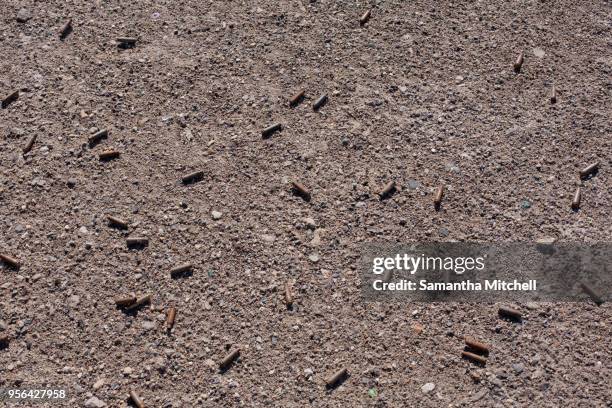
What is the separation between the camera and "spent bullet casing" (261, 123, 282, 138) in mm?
6664

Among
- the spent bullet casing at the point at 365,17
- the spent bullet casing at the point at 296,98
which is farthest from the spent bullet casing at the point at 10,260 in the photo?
the spent bullet casing at the point at 365,17

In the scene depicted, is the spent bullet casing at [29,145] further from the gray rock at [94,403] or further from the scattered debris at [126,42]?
the gray rock at [94,403]

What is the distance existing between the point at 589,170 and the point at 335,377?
3295 millimetres

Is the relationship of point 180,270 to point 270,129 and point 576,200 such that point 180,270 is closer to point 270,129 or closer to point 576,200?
point 270,129

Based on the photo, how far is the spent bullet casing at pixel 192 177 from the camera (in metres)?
6.34

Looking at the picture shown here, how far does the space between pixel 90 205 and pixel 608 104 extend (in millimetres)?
5460

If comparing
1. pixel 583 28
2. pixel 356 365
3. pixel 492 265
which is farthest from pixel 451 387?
pixel 583 28

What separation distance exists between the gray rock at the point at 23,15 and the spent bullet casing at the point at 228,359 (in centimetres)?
508

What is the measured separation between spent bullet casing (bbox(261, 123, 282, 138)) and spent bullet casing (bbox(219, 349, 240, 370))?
236 centimetres

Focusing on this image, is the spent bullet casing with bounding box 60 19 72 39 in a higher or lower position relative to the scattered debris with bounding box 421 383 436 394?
higher

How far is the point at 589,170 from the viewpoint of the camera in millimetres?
6336

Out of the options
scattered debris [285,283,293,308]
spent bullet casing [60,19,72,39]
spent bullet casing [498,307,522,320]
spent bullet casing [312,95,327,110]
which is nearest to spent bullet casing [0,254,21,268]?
scattered debris [285,283,293,308]

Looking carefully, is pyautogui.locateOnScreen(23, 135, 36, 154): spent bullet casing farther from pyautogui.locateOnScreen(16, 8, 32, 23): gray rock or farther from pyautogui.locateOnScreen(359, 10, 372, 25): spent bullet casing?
pyautogui.locateOnScreen(359, 10, 372, 25): spent bullet casing

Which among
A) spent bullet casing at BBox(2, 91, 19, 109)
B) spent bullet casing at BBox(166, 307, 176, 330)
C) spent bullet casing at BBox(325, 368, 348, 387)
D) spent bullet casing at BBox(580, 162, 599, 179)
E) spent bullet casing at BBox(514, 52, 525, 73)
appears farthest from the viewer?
spent bullet casing at BBox(514, 52, 525, 73)
